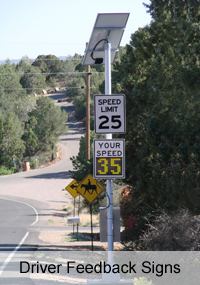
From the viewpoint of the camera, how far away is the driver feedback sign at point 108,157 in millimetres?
7504

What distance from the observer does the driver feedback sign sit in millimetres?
7504

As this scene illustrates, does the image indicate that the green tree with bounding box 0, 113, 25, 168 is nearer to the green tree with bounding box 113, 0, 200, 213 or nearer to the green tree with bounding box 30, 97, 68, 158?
the green tree with bounding box 30, 97, 68, 158

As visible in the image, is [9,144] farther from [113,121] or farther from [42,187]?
[113,121]

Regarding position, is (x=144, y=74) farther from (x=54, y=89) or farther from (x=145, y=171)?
(x=54, y=89)

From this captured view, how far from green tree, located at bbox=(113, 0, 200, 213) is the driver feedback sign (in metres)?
3.61

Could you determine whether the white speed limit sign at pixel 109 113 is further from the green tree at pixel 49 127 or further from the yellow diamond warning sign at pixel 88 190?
the green tree at pixel 49 127

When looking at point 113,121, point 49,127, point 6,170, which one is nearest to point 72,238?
point 113,121

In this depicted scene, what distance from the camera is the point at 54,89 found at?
427 feet

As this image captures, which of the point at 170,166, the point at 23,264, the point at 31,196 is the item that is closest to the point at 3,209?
the point at 31,196


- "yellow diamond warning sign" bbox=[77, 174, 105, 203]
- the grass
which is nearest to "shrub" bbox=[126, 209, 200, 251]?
"yellow diamond warning sign" bbox=[77, 174, 105, 203]

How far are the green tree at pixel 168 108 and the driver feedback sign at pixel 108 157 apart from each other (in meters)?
3.61

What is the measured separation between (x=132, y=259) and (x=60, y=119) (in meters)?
52.8

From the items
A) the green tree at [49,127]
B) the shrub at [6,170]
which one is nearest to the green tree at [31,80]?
the green tree at [49,127]

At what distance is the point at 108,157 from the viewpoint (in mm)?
7555
